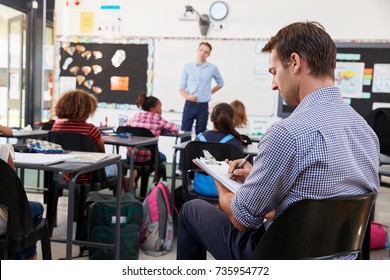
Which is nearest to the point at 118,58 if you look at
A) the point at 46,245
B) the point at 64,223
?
the point at 64,223

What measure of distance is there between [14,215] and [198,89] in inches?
172

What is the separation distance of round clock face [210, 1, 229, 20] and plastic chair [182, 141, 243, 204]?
3.86m

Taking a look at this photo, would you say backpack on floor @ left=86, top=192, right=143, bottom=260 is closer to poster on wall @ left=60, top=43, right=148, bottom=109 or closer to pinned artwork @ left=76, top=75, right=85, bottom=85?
poster on wall @ left=60, top=43, right=148, bottom=109

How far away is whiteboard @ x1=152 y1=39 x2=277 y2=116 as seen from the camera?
6136mm

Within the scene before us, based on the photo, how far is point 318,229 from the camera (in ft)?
3.53

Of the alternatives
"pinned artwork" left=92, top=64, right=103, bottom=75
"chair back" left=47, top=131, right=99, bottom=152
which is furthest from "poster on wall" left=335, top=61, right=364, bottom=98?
"chair back" left=47, top=131, right=99, bottom=152

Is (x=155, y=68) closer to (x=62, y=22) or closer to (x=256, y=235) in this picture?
(x=62, y=22)

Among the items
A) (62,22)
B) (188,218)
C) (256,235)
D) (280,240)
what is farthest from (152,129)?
(62,22)

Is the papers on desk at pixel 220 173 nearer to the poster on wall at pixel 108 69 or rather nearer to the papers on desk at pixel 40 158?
the papers on desk at pixel 40 158

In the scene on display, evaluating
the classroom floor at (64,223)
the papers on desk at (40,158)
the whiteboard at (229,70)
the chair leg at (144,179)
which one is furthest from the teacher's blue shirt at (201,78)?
the papers on desk at (40,158)

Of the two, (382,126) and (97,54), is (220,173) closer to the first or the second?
(382,126)

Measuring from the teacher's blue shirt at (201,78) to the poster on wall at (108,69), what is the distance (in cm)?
100
